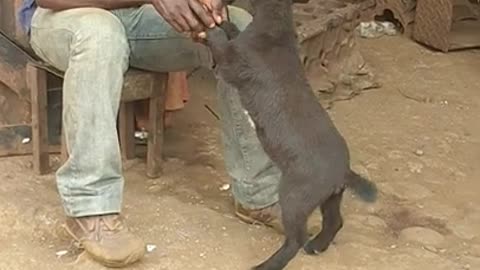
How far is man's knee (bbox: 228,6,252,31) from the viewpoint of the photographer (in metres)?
3.44

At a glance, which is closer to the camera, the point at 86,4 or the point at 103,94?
the point at 103,94

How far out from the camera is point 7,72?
3.88m

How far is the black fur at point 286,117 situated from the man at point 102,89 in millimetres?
139

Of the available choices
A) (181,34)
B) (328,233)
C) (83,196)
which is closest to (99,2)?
(181,34)

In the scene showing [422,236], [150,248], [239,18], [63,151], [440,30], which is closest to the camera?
[150,248]

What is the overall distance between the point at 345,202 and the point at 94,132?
1.09 metres

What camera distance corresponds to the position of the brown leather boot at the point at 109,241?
123 inches

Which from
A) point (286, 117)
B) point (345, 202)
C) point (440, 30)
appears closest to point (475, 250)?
point (345, 202)

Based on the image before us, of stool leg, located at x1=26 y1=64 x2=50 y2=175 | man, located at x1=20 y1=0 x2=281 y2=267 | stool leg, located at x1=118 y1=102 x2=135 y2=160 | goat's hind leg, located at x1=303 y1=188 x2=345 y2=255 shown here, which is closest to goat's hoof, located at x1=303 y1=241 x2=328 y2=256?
goat's hind leg, located at x1=303 y1=188 x2=345 y2=255

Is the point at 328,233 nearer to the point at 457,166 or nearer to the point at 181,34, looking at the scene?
the point at 181,34

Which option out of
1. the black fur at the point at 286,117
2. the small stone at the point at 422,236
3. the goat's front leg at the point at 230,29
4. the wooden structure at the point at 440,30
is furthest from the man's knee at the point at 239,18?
the wooden structure at the point at 440,30

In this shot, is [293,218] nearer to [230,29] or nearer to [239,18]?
[230,29]

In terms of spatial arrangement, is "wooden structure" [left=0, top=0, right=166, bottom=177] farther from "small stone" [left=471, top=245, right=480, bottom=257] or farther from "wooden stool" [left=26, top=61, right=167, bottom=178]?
"small stone" [left=471, top=245, right=480, bottom=257]

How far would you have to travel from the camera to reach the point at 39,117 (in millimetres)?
3729
